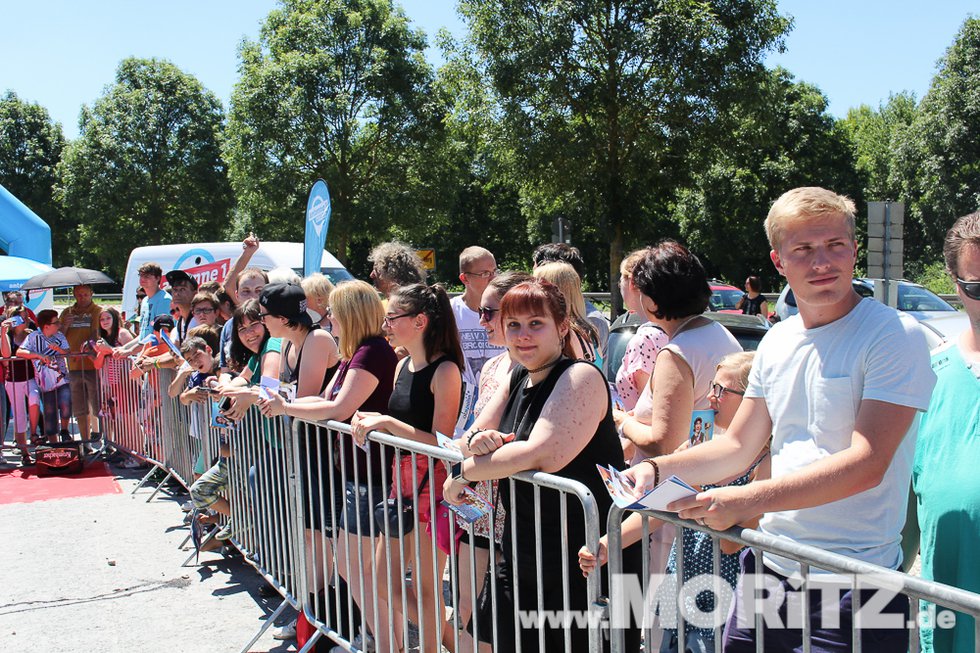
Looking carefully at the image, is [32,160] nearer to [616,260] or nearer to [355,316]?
[616,260]

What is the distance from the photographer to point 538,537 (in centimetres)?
269

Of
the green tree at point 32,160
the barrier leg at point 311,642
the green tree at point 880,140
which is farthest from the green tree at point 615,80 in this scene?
the green tree at point 32,160

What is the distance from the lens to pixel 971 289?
224cm

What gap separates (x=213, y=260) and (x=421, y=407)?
1251 cm

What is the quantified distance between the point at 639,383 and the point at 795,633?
1.80 meters

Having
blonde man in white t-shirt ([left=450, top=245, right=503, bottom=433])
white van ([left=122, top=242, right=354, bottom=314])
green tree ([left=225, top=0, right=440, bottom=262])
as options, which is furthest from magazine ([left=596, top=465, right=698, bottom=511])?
green tree ([left=225, top=0, right=440, bottom=262])

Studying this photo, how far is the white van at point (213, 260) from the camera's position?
14.4 meters

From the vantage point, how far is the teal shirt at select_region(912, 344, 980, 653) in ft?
7.23

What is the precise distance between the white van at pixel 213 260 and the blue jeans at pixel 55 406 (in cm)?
473

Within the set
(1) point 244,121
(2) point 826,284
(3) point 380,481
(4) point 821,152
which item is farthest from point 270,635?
(4) point 821,152

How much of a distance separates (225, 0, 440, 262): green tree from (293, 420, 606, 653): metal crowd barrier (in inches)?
910

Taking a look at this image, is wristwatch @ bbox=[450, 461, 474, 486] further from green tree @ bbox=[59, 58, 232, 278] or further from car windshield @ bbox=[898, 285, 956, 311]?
green tree @ bbox=[59, 58, 232, 278]

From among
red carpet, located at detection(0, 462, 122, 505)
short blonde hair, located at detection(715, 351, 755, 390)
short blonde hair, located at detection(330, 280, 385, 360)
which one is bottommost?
red carpet, located at detection(0, 462, 122, 505)

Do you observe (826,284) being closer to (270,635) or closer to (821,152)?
(270,635)
